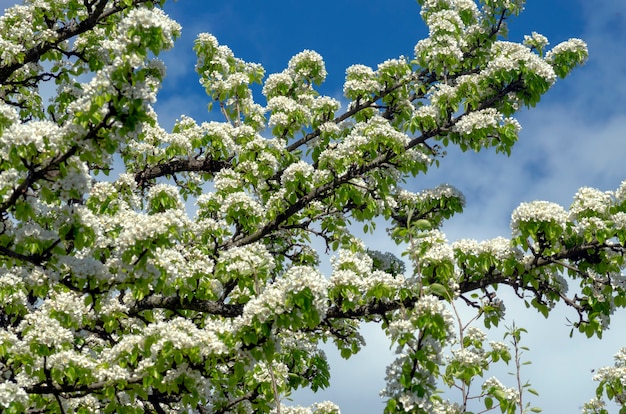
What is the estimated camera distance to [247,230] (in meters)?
13.3

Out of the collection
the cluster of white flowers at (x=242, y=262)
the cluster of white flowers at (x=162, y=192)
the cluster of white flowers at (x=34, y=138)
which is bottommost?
the cluster of white flowers at (x=34, y=138)

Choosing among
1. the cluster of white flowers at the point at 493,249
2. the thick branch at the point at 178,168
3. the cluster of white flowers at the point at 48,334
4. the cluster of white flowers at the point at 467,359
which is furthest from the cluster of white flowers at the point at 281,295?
the thick branch at the point at 178,168

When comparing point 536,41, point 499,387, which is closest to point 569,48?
point 536,41

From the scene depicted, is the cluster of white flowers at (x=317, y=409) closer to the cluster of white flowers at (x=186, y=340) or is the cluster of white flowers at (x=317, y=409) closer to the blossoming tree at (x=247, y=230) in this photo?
the blossoming tree at (x=247, y=230)

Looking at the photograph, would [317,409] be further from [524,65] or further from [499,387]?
[524,65]

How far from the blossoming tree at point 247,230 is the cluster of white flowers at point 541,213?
36mm

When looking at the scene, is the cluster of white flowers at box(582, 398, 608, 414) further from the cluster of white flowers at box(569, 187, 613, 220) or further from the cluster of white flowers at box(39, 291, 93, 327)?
the cluster of white flowers at box(39, 291, 93, 327)

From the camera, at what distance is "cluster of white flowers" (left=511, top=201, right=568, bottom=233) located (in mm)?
10477

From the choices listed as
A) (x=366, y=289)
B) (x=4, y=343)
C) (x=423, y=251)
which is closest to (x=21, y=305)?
(x=4, y=343)

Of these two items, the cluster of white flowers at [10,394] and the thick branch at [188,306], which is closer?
the cluster of white flowers at [10,394]

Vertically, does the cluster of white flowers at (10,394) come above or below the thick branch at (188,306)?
below

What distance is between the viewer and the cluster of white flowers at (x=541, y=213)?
10.5 m

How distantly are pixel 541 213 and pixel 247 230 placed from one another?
5.50 m

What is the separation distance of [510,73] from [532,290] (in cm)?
546
